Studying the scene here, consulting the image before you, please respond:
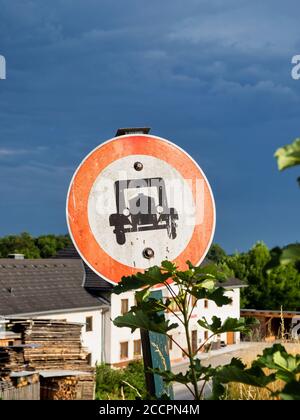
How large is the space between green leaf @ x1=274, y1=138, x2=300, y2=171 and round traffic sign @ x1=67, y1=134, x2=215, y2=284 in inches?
72.5

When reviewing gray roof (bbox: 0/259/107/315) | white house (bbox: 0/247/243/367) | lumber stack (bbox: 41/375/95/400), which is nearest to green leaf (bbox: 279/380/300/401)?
lumber stack (bbox: 41/375/95/400)

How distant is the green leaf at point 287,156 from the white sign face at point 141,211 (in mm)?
1841

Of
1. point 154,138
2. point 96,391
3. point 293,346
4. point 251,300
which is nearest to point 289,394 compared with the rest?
point 154,138

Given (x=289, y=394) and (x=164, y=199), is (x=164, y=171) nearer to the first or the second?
(x=164, y=199)

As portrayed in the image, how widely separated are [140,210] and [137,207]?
0.11 feet

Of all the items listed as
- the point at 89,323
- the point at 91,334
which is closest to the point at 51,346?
the point at 91,334

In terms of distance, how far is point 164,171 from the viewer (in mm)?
3586

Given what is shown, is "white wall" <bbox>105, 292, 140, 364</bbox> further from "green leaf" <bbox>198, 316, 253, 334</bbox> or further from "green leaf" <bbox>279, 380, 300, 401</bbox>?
"green leaf" <bbox>279, 380, 300, 401</bbox>

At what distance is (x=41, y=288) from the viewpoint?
98.6 feet

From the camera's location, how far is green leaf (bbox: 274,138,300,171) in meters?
1.63

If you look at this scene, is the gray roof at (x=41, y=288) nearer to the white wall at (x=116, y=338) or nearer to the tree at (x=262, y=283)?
the white wall at (x=116, y=338)

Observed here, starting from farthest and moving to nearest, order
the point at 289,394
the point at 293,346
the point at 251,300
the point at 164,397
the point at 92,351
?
the point at 251,300
the point at 92,351
the point at 293,346
the point at 164,397
the point at 289,394

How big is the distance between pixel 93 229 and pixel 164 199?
383mm

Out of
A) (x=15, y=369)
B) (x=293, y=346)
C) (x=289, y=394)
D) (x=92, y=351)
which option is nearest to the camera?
(x=289, y=394)
